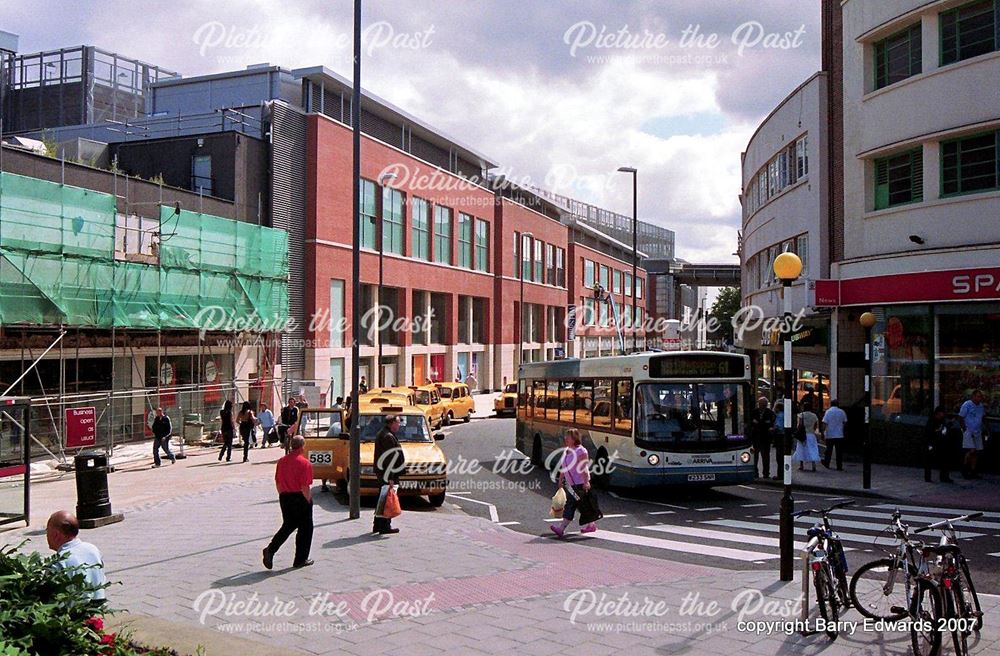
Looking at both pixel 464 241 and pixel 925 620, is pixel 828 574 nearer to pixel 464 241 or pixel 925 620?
pixel 925 620

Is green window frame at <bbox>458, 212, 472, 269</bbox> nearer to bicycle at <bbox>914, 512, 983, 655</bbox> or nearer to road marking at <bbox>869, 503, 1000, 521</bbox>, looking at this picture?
road marking at <bbox>869, 503, 1000, 521</bbox>

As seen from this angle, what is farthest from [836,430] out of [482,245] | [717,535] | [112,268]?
[482,245]

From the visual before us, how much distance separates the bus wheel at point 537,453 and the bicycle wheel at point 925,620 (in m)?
15.2

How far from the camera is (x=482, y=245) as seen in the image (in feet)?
194

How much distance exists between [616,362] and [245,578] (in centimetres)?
952

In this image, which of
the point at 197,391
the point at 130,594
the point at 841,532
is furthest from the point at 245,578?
the point at 197,391

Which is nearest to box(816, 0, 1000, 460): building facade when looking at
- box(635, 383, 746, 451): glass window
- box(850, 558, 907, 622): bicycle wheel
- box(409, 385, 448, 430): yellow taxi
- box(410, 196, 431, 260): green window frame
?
box(635, 383, 746, 451): glass window

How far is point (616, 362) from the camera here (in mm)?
17375

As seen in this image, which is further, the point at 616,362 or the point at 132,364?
the point at 132,364

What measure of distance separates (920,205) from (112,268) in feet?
71.5

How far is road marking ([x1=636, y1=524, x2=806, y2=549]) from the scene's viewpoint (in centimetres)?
1257

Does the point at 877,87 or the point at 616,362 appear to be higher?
the point at 877,87

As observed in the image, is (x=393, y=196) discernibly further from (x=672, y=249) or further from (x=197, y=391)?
(x=672, y=249)

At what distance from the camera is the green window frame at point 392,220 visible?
44938mm
